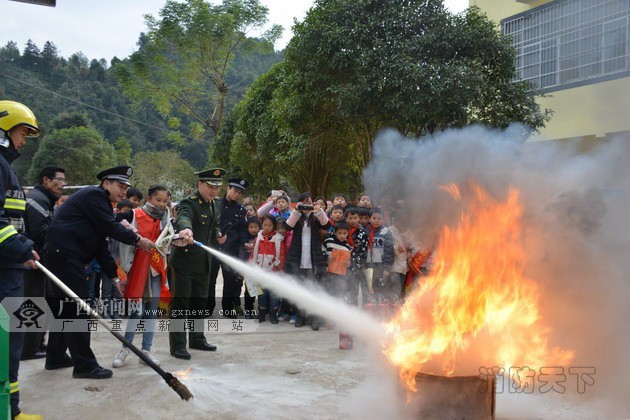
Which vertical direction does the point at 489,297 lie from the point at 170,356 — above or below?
above

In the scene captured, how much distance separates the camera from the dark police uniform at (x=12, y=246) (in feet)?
13.8

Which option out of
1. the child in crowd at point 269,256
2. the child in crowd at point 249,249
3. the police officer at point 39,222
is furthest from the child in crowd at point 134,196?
the police officer at point 39,222

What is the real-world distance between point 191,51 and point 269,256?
24040mm

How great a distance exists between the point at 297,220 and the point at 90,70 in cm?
6447

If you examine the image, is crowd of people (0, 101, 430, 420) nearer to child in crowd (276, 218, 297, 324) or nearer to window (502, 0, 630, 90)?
child in crowd (276, 218, 297, 324)

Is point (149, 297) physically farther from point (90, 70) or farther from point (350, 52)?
point (90, 70)

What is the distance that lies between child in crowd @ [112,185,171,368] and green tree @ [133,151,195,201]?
30443mm

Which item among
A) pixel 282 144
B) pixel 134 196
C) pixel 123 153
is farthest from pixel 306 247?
pixel 123 153

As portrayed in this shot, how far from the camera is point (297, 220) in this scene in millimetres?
8359

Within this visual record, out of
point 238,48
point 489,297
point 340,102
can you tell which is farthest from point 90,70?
point 489,297

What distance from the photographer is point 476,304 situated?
470cm

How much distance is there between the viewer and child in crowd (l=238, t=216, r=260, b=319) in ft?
29.9

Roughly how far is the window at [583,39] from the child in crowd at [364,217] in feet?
11.1

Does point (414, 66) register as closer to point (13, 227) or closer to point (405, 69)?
point (405, 69)
